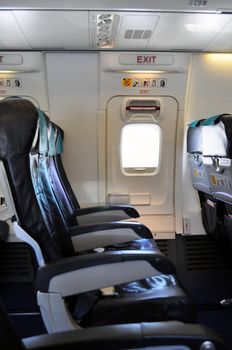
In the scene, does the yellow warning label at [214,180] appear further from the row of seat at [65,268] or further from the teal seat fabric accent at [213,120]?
the row of seat at [65,268]

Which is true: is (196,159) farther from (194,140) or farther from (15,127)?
(15,127)

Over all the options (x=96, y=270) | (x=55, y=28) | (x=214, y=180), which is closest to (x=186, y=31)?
(x=55, y=28)

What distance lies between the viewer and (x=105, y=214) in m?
3.08

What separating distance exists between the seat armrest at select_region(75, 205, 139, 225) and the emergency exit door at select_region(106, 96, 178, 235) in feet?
1.40

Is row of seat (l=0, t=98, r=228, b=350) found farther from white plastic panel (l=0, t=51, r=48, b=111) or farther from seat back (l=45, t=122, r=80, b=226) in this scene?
white plastic panel (l=0, t=51, r=48, b=111)

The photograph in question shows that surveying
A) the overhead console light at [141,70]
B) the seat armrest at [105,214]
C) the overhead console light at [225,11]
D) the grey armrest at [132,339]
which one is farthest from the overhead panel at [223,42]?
the grey armrest at [132,339]

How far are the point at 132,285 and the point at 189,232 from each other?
171 centimetres

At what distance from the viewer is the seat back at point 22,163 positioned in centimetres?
135

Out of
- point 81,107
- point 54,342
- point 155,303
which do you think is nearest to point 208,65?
point 81,107

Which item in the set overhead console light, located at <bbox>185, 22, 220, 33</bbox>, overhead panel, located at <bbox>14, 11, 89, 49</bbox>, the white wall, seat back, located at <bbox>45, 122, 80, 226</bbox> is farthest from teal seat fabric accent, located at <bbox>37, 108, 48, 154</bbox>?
the white wall

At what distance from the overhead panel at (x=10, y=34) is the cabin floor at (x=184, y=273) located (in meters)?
1.89

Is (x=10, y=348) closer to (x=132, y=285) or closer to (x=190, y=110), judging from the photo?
(x=132, y=285)

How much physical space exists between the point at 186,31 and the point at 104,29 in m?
0.65

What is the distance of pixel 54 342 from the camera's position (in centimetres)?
84
